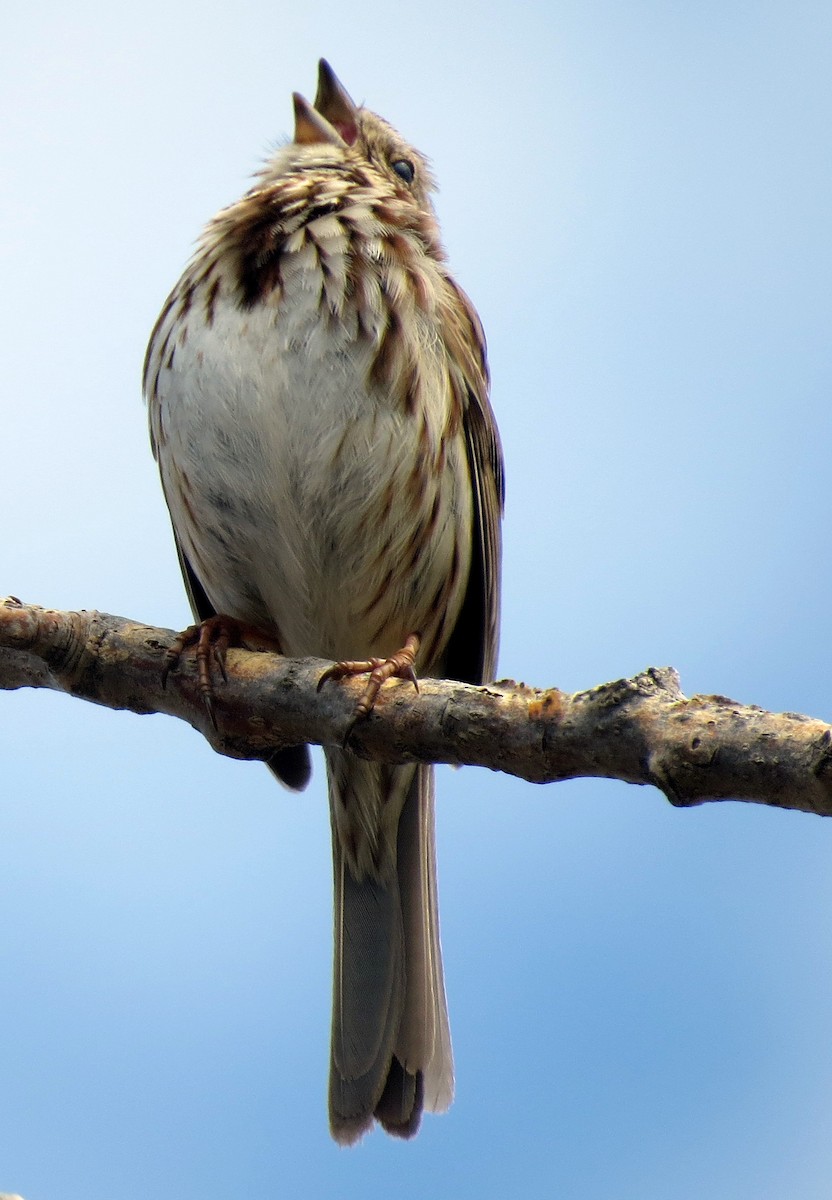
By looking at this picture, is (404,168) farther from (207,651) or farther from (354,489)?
(207,651)

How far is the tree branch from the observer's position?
99.3 inches

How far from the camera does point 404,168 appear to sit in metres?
5.41

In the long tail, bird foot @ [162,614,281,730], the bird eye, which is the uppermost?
the bird eye

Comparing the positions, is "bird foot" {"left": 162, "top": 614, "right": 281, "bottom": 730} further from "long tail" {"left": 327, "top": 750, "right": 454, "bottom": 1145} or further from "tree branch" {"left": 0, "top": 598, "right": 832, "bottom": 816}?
"long tail" {"left": 327, "top": 750, "right": 454, "bottom": 1145}

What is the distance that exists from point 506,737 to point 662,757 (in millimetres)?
414

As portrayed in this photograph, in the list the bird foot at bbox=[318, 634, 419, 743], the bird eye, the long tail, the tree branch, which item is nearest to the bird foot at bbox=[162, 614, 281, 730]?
the tree branch

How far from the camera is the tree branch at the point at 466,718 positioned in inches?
99.3

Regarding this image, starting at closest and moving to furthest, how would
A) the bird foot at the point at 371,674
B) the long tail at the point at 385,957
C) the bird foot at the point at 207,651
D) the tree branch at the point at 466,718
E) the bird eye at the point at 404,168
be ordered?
1. the tree branch at the point at 466,718
2. the bird foot at the point at 371,674
3. the bird foot at the point at 207,651
4. the long tail at the point at 385,957
5. the bird eye at the point at 404,168

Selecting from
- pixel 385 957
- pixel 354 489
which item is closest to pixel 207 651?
pixel 354 489

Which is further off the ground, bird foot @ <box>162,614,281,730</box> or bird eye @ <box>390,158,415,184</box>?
bird eye @ <box>390,158,415,184</box>

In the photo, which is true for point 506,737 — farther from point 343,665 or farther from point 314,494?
point 314,494

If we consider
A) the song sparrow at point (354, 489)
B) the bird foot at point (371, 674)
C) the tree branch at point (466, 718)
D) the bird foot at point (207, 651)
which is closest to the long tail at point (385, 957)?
the song sparrow at point (354, 489)

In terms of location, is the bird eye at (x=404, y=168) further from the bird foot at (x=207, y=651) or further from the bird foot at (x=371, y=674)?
the bird foot at (x=371, y=674)

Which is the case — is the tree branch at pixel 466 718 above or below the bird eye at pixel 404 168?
below
